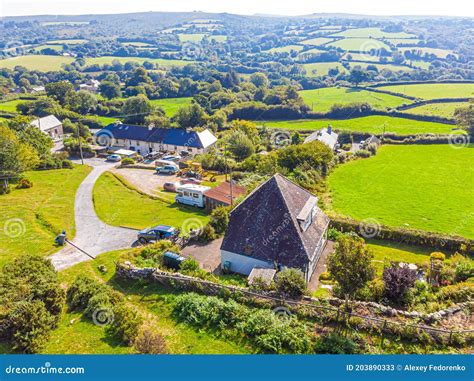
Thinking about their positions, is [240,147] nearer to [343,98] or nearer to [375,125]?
[375,125]

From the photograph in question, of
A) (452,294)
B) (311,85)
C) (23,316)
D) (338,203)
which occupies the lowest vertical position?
(311,85)

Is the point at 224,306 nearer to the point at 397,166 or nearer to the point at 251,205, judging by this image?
the point at 251,205

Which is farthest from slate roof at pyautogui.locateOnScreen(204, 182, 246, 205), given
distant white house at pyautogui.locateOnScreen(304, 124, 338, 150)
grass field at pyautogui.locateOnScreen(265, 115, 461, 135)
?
grass field at pyautogui.locateOnScreen(265, 115, 461, 135)

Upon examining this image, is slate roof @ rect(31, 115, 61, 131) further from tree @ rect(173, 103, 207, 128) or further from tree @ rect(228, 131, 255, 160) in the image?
tree @ rect(228, 131, 255, 160)

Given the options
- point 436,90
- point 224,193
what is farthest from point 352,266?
point 436,90

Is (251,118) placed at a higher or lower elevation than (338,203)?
lower

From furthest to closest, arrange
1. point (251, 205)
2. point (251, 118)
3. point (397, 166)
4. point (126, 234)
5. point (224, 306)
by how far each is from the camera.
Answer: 1. point (251, 118)
2. point (397, 166)
3. point (126, 234)
4. point (251, 205)
5. point (224, 306)

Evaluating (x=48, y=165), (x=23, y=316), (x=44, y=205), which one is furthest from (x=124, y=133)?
(x=23, y=316)

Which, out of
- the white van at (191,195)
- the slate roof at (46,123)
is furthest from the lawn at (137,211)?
the slate roof at (46,123)
